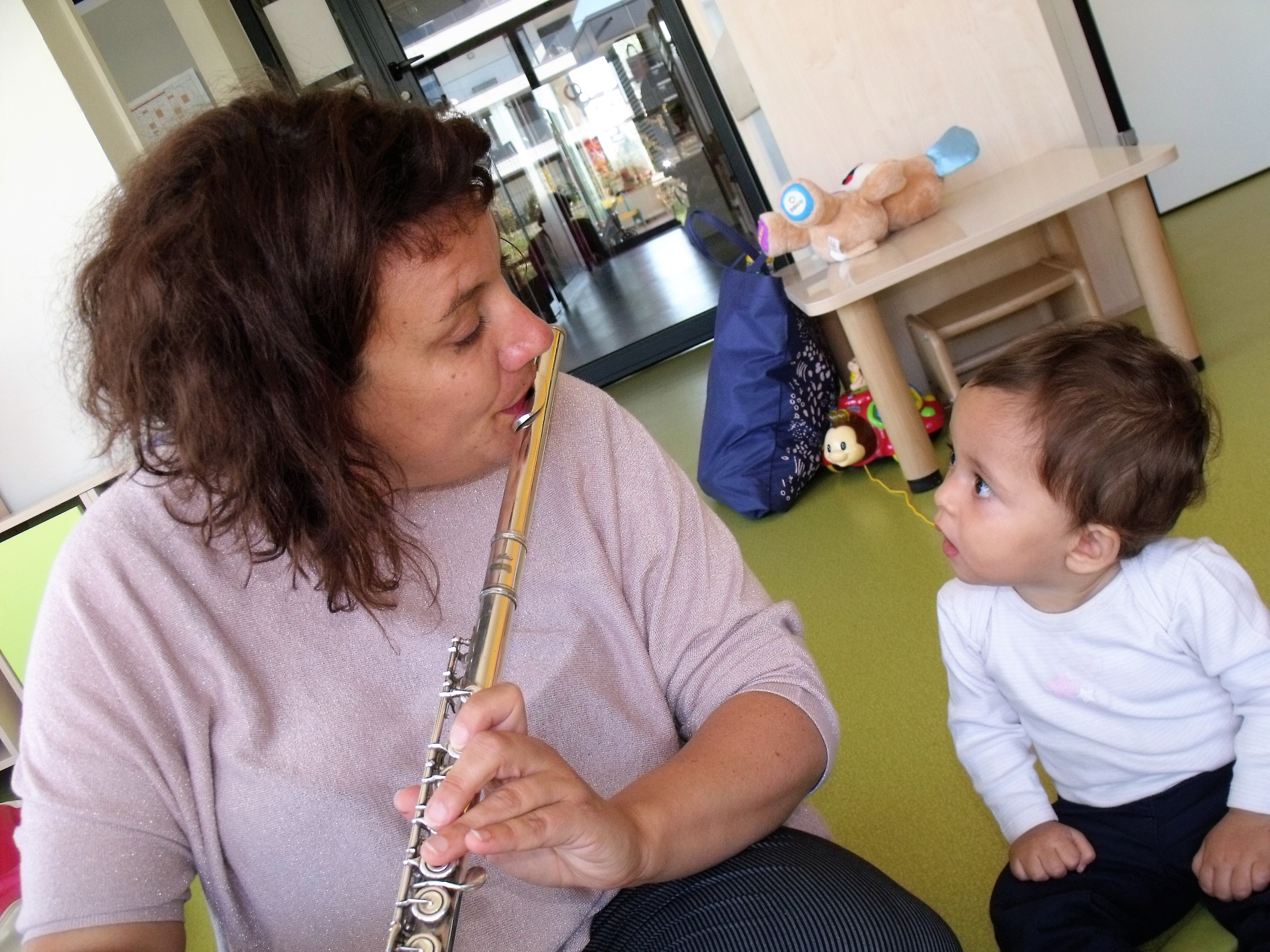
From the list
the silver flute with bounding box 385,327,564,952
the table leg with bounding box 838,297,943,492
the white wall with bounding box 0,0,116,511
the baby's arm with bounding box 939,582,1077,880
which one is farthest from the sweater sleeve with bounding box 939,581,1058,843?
the white wall with bounding box 0,0,116,511

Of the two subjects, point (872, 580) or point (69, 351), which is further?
point (872, 580)

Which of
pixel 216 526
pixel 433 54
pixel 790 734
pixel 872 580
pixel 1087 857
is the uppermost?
pixel 433 54

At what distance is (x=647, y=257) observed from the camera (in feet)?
15.9

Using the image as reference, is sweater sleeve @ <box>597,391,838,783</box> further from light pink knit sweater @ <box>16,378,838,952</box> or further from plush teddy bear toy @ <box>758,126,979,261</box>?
plush teddy bear toy @ <box>758,126,979,261</box>

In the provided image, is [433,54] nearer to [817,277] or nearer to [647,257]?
[647,257]

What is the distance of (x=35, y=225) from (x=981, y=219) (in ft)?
7.32

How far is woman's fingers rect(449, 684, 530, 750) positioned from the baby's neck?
20.3 inches

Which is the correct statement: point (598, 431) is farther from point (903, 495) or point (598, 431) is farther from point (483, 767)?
point (903, 495)

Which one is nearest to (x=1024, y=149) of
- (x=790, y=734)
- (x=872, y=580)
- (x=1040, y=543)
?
(x=872, y=580)

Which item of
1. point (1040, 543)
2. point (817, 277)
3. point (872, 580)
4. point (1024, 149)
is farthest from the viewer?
point (1024, 149)

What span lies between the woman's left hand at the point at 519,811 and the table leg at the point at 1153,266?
1.77 m

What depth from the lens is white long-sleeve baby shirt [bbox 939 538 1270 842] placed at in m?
0.91

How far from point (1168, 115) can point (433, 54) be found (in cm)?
257

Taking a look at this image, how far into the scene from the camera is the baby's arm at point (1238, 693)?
2.91ft
